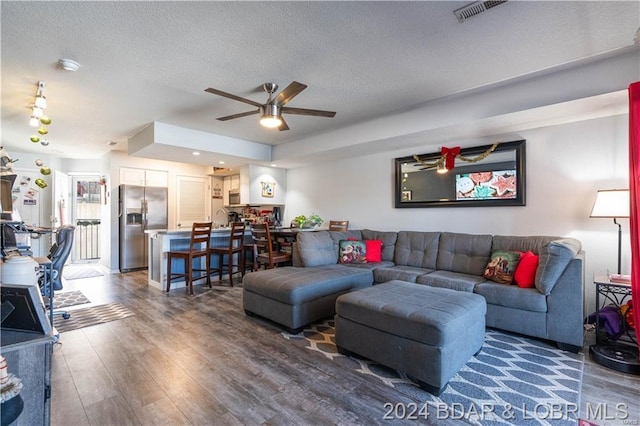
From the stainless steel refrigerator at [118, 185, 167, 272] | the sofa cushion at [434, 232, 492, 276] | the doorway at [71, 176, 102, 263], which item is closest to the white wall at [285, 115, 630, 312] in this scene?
the sofa cushion at [434, 232, 492, 276]

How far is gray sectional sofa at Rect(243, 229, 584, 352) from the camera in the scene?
8.62ft

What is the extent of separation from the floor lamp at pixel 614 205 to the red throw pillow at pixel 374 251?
2.42 metres

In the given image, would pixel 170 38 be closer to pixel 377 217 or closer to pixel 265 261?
pixel 265 261

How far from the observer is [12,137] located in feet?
17.0

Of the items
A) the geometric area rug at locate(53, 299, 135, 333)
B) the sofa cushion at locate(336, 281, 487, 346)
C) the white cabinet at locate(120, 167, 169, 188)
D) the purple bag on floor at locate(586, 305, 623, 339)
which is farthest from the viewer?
the white cabinet at locate(120, 167, 169, 188)

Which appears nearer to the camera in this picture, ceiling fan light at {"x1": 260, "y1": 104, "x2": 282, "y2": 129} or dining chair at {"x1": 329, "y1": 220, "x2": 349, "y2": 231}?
ceiling fan light at {"x1": 260, "y1": 104, "x2": 282, "y2": 129}

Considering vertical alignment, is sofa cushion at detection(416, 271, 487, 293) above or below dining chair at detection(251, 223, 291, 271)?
below

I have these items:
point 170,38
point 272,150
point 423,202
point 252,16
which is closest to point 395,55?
point 252,16

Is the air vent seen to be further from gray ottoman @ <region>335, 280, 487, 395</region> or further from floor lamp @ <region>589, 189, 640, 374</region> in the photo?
floor lamp @ <region>589, 189, 640, 374</region>

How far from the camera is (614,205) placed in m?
2.75

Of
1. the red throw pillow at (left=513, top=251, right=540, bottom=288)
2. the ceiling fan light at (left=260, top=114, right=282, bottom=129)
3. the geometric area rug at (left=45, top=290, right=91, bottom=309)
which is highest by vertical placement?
the ceiling fan light at (left=260, top=114, right=282, bottom=129)

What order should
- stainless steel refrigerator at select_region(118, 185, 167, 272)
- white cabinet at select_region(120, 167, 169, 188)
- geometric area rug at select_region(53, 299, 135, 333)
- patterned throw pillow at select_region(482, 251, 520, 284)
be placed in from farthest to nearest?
white cabinet at select_region(120, 167, 169, 188), stainless steel refrigerator at select_region(118, 185, 167, 272), geometric area rug at select_region(53, 299, 135, 333), patterned throw pillow at select_region(482, 251, 520, 284)

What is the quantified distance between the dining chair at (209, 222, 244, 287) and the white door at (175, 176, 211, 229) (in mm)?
2256

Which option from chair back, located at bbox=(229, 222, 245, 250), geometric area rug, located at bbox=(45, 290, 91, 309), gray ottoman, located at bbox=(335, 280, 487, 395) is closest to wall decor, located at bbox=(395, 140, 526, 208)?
gray ottoman, located at bbox=(335, 280, 487, 395)
